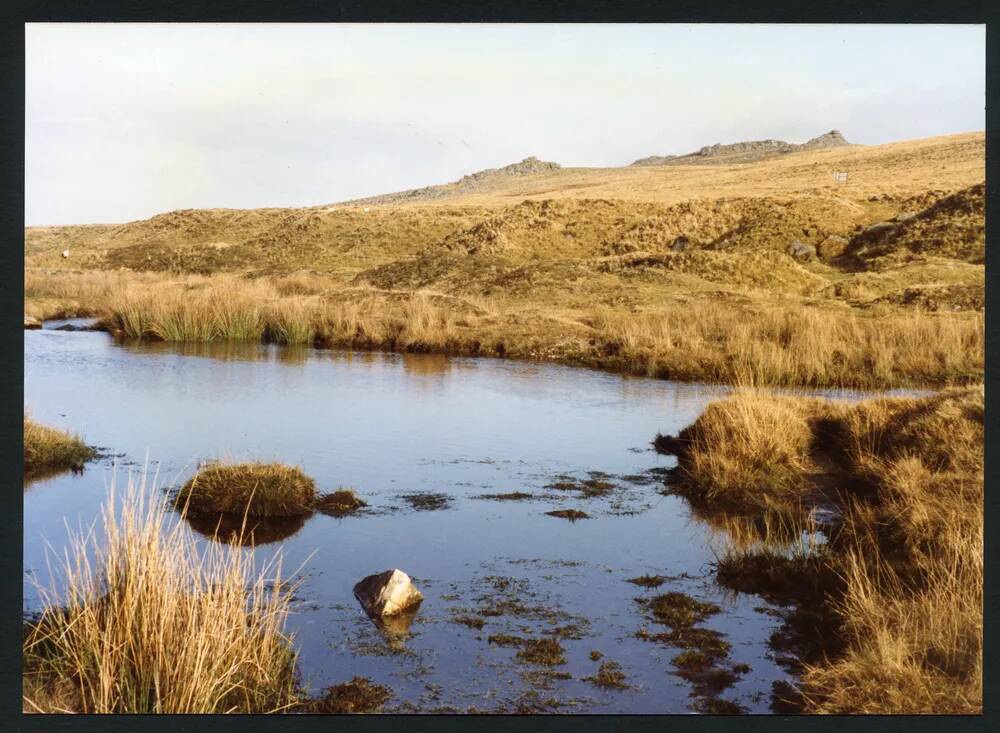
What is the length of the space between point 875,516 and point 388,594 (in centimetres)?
449

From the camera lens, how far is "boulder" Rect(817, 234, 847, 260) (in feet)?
116

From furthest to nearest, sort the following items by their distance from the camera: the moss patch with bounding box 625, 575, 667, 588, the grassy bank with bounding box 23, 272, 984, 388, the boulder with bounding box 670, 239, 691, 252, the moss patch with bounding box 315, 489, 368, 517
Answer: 1. the boulder with bounding box 670, 239, 691, 252
2. the grassy bank with bounding box 23, 272, 984, 388
3. the moss patch with bounding box 315, 489, 368, 517
4. the moss patch with bounding box 625, 575, 667, 588

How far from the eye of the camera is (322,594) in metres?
8.12

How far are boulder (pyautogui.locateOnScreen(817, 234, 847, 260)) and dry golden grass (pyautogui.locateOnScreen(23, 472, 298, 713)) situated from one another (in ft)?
105

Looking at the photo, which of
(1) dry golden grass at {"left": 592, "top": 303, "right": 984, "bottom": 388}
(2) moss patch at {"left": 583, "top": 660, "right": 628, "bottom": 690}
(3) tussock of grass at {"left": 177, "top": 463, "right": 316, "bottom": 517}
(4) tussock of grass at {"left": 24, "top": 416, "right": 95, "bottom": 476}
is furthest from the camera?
(1) dry golden grass at {"left": 592, "top": 303, "right": 984, "bottom": 388}

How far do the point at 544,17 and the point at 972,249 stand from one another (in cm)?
2631

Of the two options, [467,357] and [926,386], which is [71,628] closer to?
[926,386]

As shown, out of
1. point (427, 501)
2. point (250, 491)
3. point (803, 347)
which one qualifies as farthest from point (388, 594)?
point (803, 347)

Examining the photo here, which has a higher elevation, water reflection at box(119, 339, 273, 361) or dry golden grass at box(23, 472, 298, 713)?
water reflection at box(119, 339, 273, 361)

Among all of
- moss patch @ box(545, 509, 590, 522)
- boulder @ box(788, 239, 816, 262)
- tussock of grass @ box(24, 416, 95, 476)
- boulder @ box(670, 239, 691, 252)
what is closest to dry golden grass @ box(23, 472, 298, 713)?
moss patch @ box(545, 509, 590, 522)

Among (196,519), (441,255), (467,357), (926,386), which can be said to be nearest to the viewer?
(196,519)

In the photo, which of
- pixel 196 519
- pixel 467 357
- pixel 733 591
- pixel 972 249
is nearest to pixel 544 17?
pixel 733 591

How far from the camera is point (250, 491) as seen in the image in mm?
10352

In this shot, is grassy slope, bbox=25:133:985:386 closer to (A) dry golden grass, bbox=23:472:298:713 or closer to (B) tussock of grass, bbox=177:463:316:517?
(B) tussock of grass, bbox=177:463:316:517
